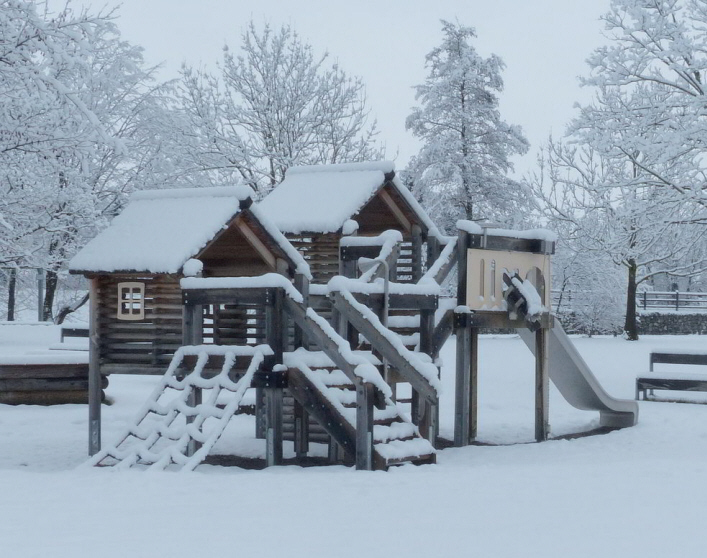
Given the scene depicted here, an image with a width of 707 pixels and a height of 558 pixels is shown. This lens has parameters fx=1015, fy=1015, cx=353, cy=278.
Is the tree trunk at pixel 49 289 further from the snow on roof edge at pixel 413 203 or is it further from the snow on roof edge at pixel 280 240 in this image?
the snow on roof edge at pixel 280 240

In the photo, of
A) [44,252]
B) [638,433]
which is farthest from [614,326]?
[638,433]

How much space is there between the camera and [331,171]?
13.7 m

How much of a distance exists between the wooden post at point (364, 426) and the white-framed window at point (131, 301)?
2.84 m

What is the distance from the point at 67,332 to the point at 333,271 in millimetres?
9765

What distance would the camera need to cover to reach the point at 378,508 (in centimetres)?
699

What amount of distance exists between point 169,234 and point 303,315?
1.80 metres

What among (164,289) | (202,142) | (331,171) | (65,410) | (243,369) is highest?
(202,142)

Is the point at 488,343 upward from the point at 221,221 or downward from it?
downward

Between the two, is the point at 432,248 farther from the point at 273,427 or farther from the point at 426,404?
the point at 273,427

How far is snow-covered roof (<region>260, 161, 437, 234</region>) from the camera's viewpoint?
12477mm

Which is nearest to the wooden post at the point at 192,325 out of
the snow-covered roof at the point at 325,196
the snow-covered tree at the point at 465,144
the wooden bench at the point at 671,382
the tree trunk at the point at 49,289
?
the snow-covered roof at the point at 325,196

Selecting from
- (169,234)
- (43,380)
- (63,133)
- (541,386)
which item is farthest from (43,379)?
(541,386)

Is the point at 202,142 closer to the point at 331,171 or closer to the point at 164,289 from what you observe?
the point at 331,171

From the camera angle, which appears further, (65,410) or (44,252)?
(44,252)
